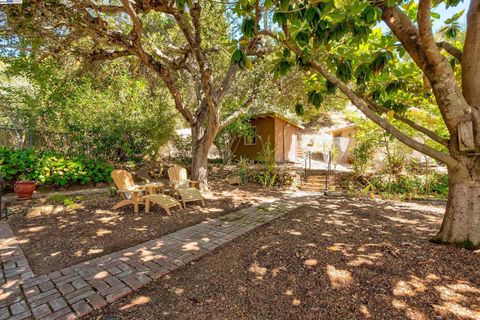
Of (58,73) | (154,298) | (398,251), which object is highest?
(58,73)

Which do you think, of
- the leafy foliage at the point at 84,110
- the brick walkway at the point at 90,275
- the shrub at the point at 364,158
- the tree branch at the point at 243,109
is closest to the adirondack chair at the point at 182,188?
the brick walkway at the point at 90,275

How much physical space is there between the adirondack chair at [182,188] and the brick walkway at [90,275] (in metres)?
1.72

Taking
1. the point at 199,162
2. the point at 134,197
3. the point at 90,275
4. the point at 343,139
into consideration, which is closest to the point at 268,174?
the point at 199,162

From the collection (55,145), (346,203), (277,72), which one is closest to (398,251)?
(277,72)

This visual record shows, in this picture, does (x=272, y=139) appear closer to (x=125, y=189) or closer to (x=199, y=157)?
(x=199, y=157)

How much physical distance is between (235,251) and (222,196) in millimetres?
4289

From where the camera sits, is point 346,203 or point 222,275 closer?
point 222,275

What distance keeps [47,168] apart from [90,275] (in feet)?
18.4

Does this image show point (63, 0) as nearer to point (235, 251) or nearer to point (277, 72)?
point (277, 72)

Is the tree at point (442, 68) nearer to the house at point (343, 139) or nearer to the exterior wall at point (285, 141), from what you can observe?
the exterior wall at point (285, 141)

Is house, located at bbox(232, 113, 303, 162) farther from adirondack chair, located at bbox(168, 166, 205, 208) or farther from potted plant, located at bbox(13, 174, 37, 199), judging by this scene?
potted plant, located at bbox(13, 174, 37, 199)

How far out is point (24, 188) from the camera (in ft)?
20.0

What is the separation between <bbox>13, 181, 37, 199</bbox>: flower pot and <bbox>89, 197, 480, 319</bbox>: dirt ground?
5715 millimetres

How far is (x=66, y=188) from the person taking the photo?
7.38 metres
